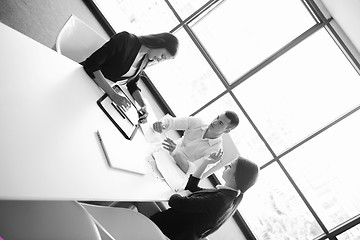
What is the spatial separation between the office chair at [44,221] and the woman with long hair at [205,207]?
700 mm

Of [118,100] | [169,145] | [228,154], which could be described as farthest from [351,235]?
[118,100]

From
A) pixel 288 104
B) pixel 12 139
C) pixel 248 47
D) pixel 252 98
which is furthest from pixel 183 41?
pixel 12 139

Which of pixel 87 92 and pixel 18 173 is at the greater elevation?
pixel 87 92

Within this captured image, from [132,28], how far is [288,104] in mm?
2452

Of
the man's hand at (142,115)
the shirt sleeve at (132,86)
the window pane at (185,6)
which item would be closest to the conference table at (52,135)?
the man's hand at (142,115)

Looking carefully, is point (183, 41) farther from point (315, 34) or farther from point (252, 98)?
point (315, 34)

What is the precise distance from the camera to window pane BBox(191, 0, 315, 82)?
3.81m

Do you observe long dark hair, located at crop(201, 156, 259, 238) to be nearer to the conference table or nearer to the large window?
the conference table

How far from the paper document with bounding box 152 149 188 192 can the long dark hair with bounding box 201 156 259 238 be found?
344 mm

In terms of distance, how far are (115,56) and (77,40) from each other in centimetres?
47

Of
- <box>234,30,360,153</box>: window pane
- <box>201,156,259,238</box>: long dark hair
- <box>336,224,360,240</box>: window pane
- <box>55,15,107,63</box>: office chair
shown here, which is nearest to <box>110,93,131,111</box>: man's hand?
<box>55,15,107,63</box>: office chair

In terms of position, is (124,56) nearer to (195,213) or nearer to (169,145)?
(169,145)

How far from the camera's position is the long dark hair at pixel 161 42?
1.94 m

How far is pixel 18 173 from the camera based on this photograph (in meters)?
0.89
